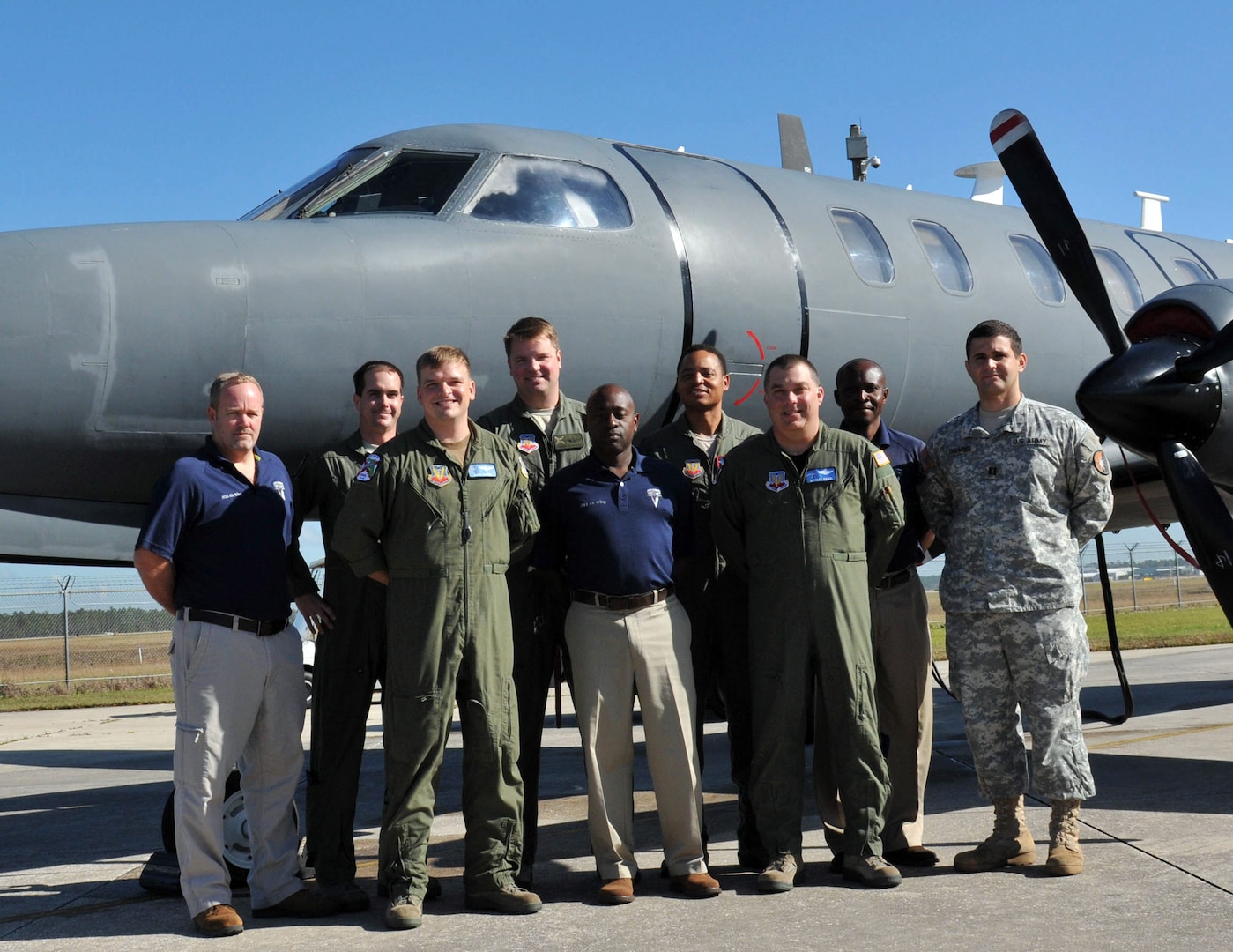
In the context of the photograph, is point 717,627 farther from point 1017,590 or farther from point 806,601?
point 1017,590

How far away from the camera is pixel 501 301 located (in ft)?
21.2

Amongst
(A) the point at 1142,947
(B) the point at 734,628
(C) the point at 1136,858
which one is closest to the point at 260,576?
(B) the point at 734,628

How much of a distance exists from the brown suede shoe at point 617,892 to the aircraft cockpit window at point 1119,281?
6651 millimetres

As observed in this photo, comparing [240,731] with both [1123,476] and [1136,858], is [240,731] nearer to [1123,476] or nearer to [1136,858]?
[1136,858]

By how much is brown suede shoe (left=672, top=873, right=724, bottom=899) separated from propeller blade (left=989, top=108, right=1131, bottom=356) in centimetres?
401

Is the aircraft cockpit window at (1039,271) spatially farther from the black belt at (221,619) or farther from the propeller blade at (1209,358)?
the black belt at (221,619)

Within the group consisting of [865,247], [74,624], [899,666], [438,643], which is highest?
[865,247]

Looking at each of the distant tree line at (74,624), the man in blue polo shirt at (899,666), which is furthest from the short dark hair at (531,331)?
the distant tree line at (74,624)

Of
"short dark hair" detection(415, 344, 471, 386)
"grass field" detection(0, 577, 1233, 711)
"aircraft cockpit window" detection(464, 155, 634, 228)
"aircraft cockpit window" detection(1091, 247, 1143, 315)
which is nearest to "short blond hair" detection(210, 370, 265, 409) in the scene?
"short dark hair" detection(415, 344, 471, 386)

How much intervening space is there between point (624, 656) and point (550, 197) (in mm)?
3068

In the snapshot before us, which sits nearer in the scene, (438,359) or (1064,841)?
(438,359)

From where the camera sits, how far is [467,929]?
4.59 metres

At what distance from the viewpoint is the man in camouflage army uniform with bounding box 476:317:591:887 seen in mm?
5230

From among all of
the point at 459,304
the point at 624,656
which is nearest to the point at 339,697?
the point at 624,656
